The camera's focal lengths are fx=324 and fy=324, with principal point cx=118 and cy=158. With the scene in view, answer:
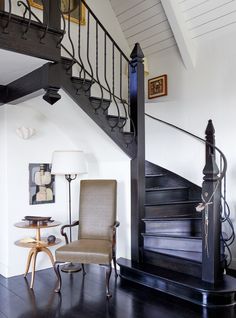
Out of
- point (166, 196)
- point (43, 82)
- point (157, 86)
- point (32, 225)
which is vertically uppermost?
point (157, 86)

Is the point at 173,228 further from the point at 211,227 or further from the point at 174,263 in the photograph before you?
the point at 211,227

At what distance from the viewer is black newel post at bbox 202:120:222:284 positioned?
3.02 metres

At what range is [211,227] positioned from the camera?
9.98 feet

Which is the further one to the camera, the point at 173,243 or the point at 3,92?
the point at 3,92

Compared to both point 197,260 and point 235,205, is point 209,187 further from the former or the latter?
point 235,205

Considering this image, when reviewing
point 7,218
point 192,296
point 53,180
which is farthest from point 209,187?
point 7,218

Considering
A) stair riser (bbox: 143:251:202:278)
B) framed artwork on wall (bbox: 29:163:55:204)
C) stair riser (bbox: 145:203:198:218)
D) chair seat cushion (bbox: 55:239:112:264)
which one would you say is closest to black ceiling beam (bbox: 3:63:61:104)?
framed artwork on wall (bbox: 29:163:55:204)

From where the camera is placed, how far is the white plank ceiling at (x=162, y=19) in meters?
4.15

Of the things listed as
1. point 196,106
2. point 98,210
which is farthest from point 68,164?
point 196,106

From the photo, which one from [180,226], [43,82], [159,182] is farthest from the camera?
[159,182]

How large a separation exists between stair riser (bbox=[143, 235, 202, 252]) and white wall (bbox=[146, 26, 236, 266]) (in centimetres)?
105

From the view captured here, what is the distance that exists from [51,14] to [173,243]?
2546 millimetres

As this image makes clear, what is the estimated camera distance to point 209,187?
3.09 m

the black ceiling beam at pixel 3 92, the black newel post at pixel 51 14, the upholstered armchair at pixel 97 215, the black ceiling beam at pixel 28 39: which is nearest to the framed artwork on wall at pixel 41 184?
the upholstered armchair at pixel 97 215
